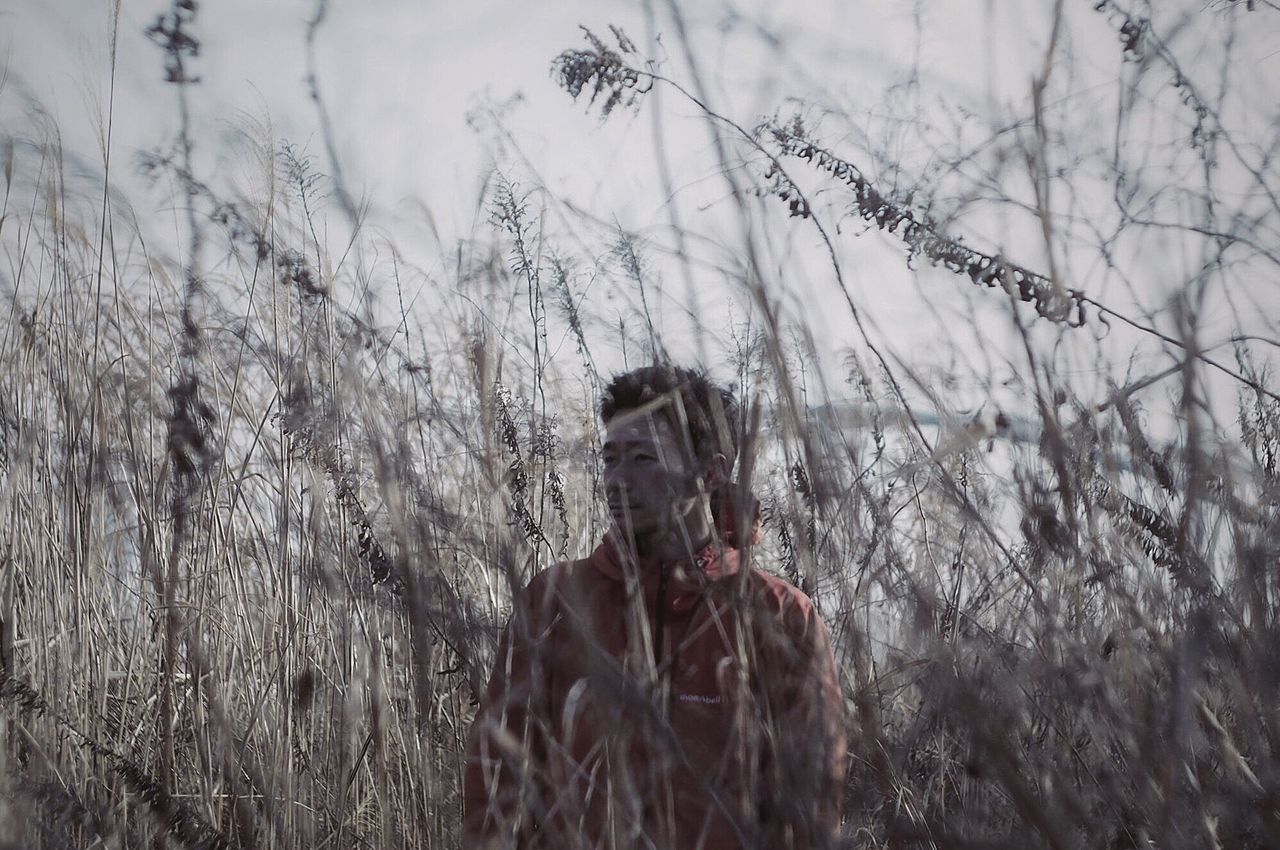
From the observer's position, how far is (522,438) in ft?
5.27

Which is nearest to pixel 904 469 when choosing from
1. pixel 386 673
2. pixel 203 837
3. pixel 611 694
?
pixel 611 694

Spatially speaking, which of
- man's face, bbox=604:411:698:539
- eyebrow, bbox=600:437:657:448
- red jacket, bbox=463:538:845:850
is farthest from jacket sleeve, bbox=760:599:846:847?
eyebrow, bbox=600:437:657:448

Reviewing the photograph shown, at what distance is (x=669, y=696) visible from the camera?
1044 mm

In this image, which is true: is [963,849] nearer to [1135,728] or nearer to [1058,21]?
[1135,728]

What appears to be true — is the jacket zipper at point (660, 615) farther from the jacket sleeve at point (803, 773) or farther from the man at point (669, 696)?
the jacket sleeve at point (803, 773)

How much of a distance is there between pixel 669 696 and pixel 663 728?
46 cm

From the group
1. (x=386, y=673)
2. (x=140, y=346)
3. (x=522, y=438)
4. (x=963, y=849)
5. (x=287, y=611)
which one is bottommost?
(x=963, y=849)

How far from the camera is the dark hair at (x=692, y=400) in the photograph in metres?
0.81

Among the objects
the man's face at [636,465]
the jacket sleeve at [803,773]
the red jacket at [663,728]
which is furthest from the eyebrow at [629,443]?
Answer: the jacket sleeve at [803,773]

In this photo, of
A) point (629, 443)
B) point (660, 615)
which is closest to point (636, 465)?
point (629, 443)

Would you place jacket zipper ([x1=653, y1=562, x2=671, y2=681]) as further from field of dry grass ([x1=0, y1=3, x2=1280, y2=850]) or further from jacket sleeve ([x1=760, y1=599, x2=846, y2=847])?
jacket sleeve ([x1=760, y1=599, x2=846, y2=847])

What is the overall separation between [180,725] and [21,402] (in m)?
0.74

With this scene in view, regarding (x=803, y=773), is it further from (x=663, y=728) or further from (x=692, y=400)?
(x=692, y=400)

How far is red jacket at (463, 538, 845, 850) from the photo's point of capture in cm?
65
